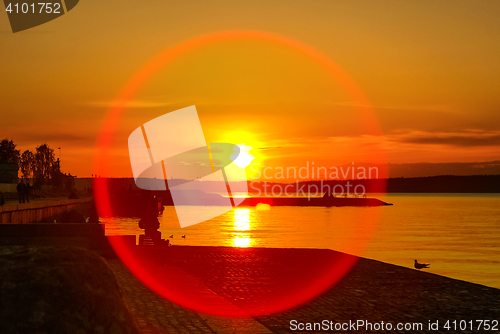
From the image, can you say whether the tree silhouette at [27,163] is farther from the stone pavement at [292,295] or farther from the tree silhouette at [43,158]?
the stone pavement at [292,295]

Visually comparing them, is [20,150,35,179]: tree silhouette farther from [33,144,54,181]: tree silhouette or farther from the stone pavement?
the stone pavement

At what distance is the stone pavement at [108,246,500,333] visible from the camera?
8891mm

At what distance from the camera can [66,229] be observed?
1647 centimetres

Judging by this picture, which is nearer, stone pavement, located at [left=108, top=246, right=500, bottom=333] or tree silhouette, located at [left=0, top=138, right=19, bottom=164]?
stone pavement, located at [left=108, top=246, right=500, bottom=333]

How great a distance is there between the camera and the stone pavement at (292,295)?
29.2 ft

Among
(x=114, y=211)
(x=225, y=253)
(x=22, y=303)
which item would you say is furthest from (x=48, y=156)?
(x=22, y=303)

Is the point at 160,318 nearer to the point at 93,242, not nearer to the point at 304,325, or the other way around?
the point at 304,325

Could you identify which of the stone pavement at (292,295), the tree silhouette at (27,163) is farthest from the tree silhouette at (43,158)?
the stone pavement at (292,295)

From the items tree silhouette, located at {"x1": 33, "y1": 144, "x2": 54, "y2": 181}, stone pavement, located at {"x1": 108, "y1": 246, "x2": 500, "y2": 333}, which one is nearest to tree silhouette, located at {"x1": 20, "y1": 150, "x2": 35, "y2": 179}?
tree silhouette, located at {"x1": 33, "y1": 144, "x2": 54, "y2": 181}

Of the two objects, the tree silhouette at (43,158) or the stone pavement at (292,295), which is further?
the tree silhouette at (43,158)

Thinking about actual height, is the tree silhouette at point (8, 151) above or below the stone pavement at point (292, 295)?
above

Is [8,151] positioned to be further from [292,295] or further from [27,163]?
[292,295]

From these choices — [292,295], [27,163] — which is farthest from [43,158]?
[292,295]

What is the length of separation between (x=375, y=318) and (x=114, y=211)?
120923 millimetres
